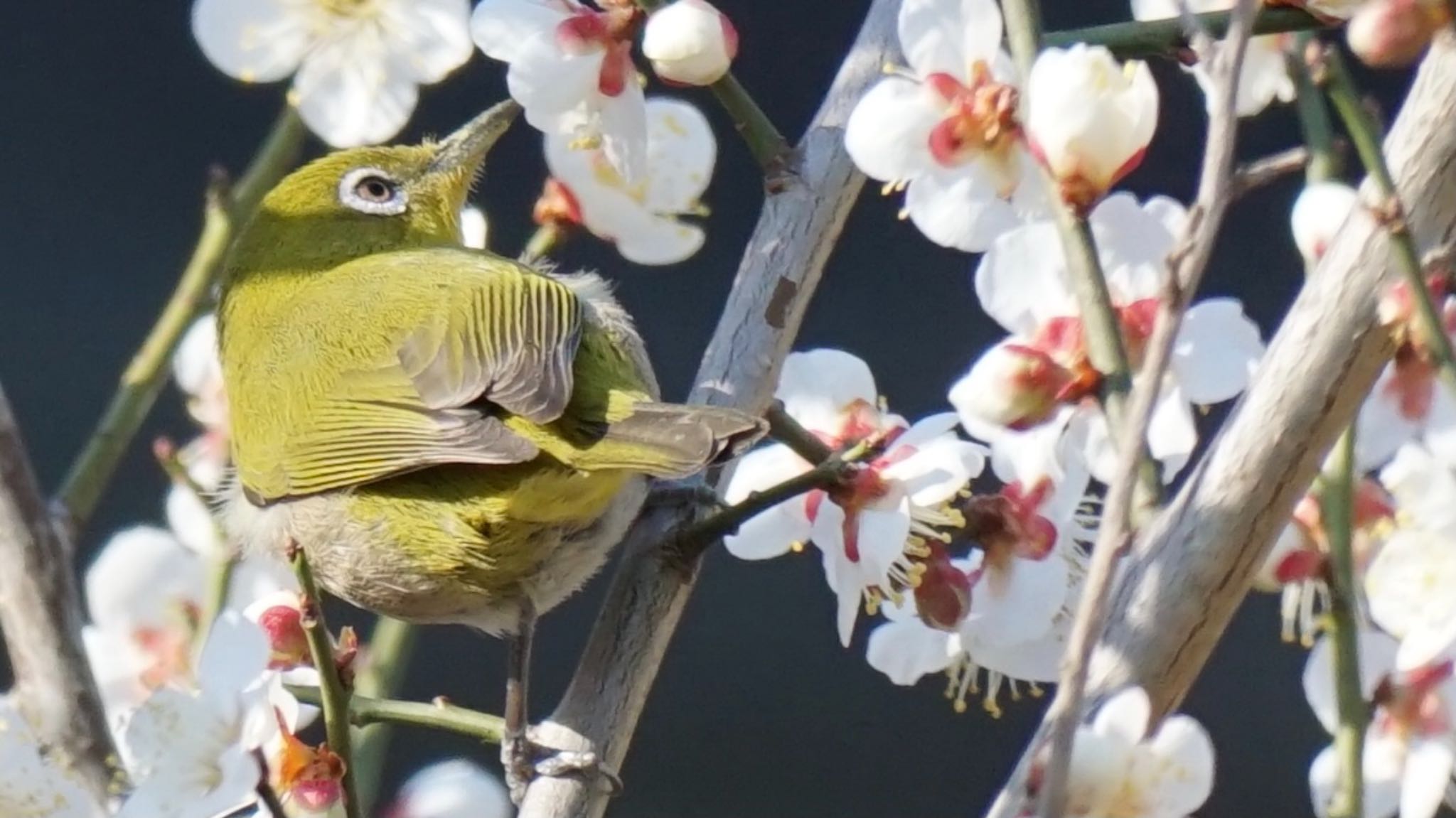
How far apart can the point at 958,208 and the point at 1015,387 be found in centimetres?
15

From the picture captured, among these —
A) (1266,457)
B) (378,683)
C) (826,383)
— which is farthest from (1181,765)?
(378,683)

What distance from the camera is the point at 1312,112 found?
1132mm

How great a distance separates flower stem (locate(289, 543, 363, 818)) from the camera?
2.96 feet

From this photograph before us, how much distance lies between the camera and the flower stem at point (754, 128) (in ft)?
4.24

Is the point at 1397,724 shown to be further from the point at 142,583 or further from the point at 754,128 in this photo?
the point at 142,583

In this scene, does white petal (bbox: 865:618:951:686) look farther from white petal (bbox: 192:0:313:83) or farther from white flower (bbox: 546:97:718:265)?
white petal (bbox: 192:0:313:83)

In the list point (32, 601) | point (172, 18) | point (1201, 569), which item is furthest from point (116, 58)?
point (1201, 569)

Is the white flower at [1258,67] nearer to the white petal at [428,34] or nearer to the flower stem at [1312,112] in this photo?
the flower stem at [1312,112]

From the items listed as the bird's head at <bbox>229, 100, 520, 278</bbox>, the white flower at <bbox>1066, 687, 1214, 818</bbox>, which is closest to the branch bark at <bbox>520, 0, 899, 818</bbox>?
the white flower at <bbox>1066, 687, 1214, 818</bbox>

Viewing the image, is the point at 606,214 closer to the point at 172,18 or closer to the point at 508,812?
the point at 508,812

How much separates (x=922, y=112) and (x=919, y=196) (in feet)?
0.18

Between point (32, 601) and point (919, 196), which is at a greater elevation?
point (919, 196)

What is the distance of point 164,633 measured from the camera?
4.81ft

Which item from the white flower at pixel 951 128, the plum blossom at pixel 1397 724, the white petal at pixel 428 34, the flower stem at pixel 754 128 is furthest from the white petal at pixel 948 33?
the plum blossom at pixel 1397 724
